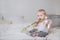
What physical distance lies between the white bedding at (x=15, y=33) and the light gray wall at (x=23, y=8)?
65 mm

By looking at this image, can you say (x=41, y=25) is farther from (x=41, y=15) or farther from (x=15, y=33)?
(x=15, y=33)

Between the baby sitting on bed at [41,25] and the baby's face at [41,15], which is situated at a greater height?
the baby's face at [41,15]

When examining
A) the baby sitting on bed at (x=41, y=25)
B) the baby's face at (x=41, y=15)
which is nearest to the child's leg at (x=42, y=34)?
the baby sitting on bed at (x=41, y=25)

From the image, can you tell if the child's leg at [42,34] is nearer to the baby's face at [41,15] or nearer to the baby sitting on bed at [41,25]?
the baby sitting on bed at [41,25]

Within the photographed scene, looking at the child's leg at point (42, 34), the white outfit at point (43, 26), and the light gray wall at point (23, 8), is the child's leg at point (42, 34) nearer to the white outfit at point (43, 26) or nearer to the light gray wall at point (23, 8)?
the white outfit at point (43, 26)

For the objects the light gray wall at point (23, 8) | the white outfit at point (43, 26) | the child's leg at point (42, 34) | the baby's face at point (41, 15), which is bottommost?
the child's leg at point (42, 34)

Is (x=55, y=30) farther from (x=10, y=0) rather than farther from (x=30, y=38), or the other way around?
(x=10, y=0)

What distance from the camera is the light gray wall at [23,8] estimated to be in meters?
0.97

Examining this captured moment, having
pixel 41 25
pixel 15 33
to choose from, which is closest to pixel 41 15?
pixel 41 25

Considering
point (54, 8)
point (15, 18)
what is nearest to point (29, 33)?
point (15, 18)

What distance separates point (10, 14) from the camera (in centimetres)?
97

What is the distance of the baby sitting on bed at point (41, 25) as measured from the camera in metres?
0.96

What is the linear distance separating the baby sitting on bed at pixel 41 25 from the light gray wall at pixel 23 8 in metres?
0.04

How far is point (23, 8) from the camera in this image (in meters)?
0.98
